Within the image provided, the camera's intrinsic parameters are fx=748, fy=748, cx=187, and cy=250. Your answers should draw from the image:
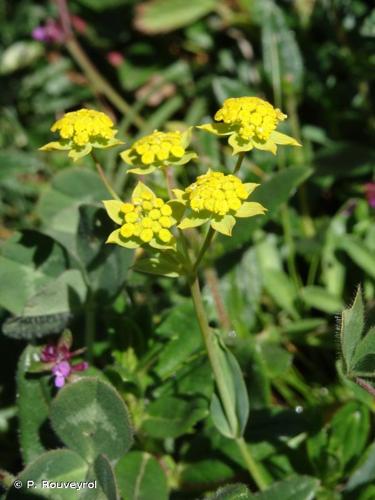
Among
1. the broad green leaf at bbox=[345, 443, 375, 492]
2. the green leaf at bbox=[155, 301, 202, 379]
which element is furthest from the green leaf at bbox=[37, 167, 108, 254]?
the broad green leaf at bbox=[345, 443, 375, 492]

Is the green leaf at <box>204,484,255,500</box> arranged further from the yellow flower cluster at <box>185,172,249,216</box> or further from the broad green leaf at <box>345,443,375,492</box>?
the yellow flower cluster at <box>185,172,249,216</box>

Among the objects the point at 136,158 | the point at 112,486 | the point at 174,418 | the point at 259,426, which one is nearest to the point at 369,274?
the point at 259,426

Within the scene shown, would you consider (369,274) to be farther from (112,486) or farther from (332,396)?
A: (112,486)

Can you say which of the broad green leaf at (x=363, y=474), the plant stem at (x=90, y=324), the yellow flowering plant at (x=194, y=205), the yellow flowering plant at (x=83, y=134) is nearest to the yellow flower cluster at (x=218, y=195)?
the yellow flowering plant at (x=194, y=205)

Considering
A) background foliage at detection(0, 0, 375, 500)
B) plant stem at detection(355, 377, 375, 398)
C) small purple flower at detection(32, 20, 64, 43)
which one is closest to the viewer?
plant stem at detection(355, 377, 375, 398)

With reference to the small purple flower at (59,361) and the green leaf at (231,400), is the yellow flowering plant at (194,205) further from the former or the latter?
the small purple flower at (59,361)

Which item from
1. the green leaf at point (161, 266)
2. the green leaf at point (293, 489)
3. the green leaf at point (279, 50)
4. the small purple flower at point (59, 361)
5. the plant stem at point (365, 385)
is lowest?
the green leaf at point (293, 489)
